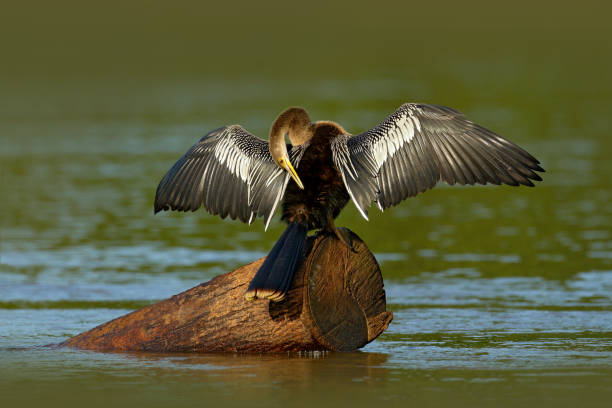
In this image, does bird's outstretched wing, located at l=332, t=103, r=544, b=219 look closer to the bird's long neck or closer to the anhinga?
the anhinga

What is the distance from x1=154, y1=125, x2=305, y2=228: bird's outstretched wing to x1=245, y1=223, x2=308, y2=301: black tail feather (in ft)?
0.92

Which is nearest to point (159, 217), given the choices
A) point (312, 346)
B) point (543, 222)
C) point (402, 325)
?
point (543, 222)

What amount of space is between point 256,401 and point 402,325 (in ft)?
8.83

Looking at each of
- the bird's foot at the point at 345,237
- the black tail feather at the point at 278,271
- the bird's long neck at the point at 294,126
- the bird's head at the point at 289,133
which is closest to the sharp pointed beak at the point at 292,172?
the bird's head at the point at 289,133

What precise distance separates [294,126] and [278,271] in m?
1.17

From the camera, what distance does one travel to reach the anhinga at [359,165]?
721 cm

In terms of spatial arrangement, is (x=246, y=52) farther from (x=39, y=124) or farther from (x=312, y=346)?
(x=312, y=346)

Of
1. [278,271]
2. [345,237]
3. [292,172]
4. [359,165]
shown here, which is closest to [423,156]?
[359,165]

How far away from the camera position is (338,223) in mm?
13812

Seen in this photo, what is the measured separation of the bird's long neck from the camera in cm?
737

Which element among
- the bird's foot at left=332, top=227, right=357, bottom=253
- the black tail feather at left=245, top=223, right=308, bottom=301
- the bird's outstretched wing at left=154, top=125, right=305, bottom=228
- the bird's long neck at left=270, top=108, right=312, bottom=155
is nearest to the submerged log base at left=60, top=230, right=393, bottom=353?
the bird's foot at left=332, top=227, right=357, bottom=253

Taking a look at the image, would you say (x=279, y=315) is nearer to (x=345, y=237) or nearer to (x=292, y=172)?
(x=345, y=237)

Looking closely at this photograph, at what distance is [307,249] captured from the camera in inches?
289

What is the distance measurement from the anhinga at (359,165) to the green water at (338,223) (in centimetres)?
100
